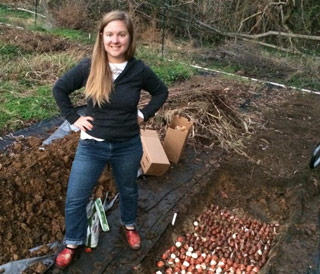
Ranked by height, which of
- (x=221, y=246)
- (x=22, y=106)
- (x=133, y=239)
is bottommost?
(x=221, y=246)

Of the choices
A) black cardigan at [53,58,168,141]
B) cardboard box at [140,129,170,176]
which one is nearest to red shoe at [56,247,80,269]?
black cardigan at [53,58,168,141]

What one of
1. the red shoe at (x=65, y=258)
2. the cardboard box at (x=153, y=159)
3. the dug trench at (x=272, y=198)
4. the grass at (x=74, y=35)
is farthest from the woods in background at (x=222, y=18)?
the red shoe at (x=65, y=258)

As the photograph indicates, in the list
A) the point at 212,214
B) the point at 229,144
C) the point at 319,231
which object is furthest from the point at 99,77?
the point at 229,144

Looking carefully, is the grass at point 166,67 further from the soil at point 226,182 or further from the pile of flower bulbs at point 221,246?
the pile of flower bulbs at point 221,246

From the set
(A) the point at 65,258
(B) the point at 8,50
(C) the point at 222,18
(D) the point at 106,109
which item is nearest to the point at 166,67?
(B) the point at 8,50

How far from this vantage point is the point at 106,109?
2.36 meters

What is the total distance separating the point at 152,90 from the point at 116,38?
0.46 meters

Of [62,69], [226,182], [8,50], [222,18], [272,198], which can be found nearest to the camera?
[272,198]

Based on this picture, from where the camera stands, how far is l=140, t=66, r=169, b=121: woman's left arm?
2.47 m

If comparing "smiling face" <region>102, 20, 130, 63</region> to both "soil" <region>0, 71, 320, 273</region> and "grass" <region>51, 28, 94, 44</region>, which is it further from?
"grass" <region>51, 28, 94, 44</region>

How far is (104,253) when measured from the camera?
Result: 2.81 m

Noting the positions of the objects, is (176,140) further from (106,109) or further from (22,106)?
(22,106)

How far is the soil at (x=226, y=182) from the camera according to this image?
2.90 meters

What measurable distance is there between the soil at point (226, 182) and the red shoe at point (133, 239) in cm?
12
